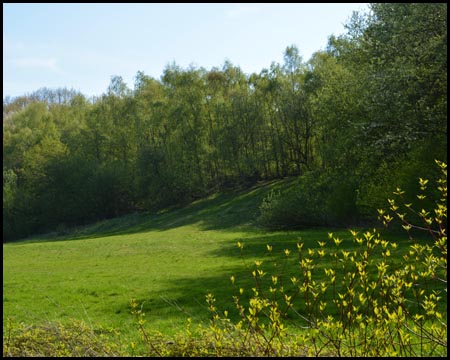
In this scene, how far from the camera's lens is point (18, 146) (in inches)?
3376

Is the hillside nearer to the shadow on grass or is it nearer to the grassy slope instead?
the grassy slope

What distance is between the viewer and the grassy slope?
15570 millimetres

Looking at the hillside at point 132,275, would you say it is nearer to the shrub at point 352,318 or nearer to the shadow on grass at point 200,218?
the shadow on grass at point 200,218

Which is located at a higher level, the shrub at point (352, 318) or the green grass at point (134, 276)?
the shrub at point (352, 318)

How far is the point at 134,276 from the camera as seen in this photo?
22859 mm

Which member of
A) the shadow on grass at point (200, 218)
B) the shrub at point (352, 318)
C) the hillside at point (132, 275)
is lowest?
the shadow on grass at point (200, 218)

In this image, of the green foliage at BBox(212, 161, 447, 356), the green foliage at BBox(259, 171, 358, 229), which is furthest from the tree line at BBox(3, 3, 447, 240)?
the green foliage at BBox(212, 161, 447, 356)

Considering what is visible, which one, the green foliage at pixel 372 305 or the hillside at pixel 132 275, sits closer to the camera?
the green foliage at pixel 372 305

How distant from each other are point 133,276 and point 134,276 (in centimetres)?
7

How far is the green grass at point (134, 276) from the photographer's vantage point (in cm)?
1532

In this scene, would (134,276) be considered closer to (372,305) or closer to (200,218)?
(372,305)

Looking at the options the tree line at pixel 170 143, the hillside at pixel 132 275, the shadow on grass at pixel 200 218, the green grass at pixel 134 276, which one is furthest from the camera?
the tree line at pixel 170 143

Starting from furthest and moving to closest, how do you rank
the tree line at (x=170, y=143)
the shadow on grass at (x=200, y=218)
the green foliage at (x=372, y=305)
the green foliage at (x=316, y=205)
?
1. the tree line at (x=170, y=143)
2. the shadow on grass at (x=200, y=218)
3. the green foliage at (x=316, y=205)
4. the green foliage at (x=372, y=305)

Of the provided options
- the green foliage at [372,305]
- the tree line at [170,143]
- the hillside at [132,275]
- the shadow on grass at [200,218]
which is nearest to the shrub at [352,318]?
the green foliage at [372,305]
